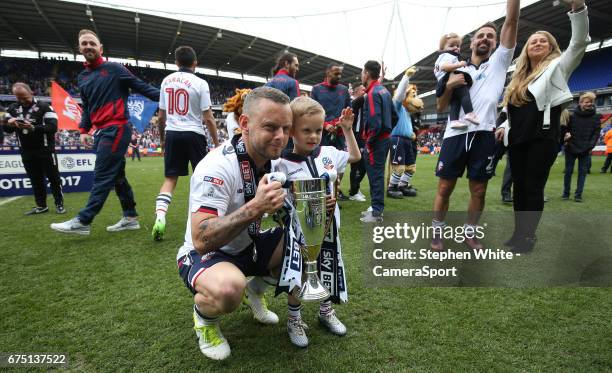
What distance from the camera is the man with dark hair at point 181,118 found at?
3811 millimetres

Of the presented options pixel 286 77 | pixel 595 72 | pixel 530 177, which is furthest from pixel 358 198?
pixel 595 72

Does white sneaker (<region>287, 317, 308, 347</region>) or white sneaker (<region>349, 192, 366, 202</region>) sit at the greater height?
white sneaker (<region>349, 192, 366, 202</region>)

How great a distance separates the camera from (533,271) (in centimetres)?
273

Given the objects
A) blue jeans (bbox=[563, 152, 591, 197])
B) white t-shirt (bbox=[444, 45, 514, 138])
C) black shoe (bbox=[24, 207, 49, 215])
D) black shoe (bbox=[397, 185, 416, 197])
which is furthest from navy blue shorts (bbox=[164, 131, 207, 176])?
blue jeans (bbox=[563, 152, 591, 197])

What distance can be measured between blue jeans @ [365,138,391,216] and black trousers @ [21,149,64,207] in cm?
503

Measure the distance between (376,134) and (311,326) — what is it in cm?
279

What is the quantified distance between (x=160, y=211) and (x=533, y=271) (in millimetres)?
3920

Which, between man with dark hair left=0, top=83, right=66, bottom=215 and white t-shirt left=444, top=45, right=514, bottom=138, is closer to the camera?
white t-shirt left=444, top=45, right=514, bottom=138

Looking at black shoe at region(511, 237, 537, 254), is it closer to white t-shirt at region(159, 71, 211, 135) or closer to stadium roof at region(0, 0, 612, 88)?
white t-shirt at region(159, 71, 211, 135)

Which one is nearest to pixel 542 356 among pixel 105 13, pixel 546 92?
pixel 546 92

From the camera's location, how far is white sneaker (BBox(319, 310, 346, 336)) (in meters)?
1.89

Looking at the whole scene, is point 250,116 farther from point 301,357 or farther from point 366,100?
point 366,100

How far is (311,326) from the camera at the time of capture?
6.67 ft

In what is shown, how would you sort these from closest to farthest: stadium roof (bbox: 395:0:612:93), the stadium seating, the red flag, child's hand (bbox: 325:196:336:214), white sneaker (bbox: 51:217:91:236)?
child's hand (bbox: 325:196:336:214)
white sneaker (bbox: 51:217:91:236)
the red flag
stadium roof (bbox: 395:0:612:93)
the stadium seating
